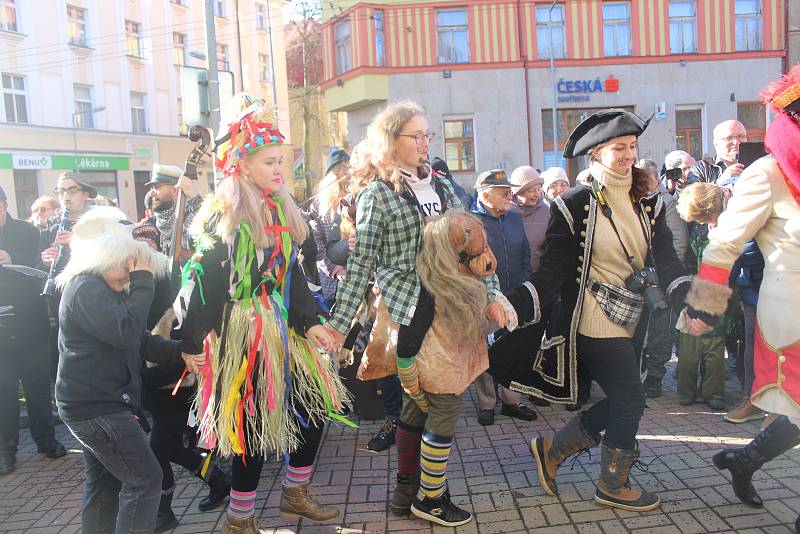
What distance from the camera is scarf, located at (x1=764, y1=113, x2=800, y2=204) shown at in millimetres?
2824

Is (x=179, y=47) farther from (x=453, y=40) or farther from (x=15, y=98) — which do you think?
(x=453, y=40)

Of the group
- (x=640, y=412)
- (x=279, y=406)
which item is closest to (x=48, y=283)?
(x=279, y=406)

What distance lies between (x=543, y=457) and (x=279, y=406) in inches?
59.0

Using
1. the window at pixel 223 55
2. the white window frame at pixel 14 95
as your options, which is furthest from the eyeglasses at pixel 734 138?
the window at pixel 223 55

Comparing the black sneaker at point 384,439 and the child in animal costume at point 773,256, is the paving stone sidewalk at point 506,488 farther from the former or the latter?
the child in animal costume at point 773,256

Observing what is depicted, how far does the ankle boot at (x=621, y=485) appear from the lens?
338 centimetres

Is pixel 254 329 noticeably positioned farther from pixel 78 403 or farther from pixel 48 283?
pixel 48 283

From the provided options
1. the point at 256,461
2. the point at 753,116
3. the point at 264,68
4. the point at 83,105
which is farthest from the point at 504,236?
the point at 264,68

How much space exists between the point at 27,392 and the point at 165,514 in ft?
6.64

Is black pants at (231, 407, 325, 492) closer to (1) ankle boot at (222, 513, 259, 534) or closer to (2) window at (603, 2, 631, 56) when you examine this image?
(1) ankle boot at (222, 513, 259, 534)

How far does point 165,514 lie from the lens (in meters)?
3.54

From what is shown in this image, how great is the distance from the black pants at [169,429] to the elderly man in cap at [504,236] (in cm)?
224

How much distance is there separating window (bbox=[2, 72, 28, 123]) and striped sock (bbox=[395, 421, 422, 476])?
25156 millimetres

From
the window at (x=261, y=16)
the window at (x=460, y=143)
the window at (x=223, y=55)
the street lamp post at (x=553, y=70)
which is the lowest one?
the window at (x=460, y=143)
